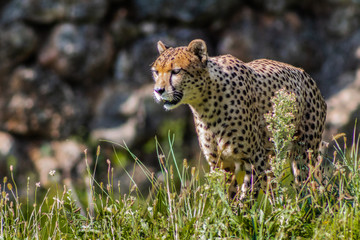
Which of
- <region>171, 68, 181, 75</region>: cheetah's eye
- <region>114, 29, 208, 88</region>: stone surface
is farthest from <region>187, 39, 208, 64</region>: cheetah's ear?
<region>114, 29, 208, 88</region>: stone surface

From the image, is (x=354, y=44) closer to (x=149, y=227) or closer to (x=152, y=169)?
(x=152, y=169)

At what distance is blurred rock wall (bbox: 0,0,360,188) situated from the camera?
9148 mm

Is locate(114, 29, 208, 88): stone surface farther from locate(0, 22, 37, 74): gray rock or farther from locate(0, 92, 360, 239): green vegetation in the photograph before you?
locate(0, 92, 360, 239): green vegetation

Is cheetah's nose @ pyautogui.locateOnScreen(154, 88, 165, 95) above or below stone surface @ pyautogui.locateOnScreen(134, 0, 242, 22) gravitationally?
below

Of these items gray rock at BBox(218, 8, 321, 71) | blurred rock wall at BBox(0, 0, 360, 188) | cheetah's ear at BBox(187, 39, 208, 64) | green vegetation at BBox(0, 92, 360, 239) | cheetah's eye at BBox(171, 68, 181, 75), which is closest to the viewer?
green vegetation at BBox(0, 92, 360, 239)

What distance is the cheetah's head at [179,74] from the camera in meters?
4.39

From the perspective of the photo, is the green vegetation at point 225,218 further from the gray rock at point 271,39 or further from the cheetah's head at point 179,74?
the gray rock at point 271,39

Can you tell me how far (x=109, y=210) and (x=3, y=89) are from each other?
6.16m

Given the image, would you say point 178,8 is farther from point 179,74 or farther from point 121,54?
point 179,74

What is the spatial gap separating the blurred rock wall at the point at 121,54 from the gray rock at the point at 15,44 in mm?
15

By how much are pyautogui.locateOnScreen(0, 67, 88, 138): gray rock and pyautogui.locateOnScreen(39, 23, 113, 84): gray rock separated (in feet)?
0.66

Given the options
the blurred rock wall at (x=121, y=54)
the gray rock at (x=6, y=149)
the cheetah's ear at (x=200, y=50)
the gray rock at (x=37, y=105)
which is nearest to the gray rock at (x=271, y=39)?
the blurred rock wall at (x=121, y=54)

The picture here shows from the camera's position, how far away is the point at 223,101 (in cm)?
467

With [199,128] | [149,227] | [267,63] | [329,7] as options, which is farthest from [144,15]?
[149,227]
